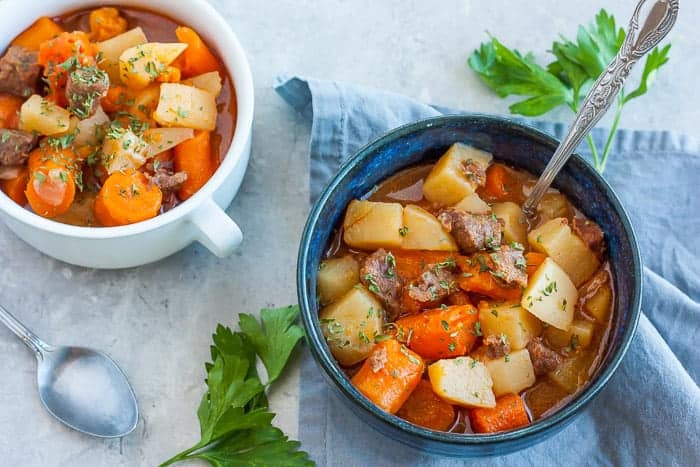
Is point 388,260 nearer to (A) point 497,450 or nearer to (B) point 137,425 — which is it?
(A) point 497,450

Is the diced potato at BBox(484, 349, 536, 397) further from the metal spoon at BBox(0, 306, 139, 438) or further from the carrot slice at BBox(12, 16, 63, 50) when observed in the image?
the carrot slice at BBox(12, 16, 63, 50)

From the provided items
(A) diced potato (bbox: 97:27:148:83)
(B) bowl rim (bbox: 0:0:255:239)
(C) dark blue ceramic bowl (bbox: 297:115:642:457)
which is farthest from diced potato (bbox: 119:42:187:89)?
(C) dark blue ceramic bowl (bbox: 297:115:642:457)

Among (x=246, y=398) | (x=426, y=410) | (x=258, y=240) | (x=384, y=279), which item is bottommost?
(x=246, y=398)

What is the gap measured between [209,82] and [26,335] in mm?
960

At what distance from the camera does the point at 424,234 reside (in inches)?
97.3

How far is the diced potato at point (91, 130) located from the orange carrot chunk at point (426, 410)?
118 centimetres

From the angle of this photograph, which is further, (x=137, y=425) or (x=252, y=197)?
(x=252, y=197)

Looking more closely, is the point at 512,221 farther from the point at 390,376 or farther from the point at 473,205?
the point at 390,376

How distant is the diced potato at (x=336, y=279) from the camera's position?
251 cm

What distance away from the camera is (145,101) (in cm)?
268

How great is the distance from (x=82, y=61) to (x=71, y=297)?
756mm

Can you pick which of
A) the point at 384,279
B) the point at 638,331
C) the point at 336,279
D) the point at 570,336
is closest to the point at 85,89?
the point at 336,279

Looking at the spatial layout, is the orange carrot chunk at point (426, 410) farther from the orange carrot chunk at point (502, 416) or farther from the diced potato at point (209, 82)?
the diced potato at point (209, 82)

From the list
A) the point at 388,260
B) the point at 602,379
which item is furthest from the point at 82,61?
the point at 602,379
